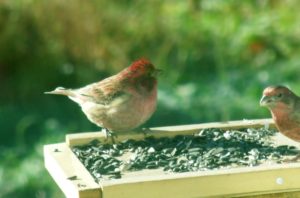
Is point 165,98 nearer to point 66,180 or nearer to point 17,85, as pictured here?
point 17,85

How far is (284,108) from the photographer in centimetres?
409

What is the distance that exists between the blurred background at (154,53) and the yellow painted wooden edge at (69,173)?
3.66 meters

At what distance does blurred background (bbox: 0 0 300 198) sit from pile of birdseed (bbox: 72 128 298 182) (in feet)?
11.3

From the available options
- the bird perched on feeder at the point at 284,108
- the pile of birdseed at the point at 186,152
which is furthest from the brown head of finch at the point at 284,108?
the pile of birdseed at the point at 186,152

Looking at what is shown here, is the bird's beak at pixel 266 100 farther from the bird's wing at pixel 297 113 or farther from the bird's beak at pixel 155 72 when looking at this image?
the bird's beak at pixel 155 72

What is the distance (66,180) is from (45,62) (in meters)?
5.52

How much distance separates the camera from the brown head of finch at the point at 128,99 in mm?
4543

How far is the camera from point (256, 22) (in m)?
9.80

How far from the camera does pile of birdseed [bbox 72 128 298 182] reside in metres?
3.85

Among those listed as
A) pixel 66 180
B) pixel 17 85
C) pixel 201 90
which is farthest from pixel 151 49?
pixel 66 180

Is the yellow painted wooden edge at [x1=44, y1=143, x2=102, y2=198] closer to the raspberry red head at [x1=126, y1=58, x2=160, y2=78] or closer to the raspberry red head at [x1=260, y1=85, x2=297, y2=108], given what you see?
the raspberry red head at [x1=126, y1=58, x2=160, y2=78]

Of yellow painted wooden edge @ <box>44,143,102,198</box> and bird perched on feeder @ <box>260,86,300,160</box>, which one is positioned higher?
bird perched on feeder @ <box>260,86,300,160</box>

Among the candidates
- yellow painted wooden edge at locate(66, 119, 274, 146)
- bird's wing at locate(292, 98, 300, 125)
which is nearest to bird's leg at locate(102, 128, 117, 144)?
yellow painted wooden edge at locate(66, 119, 274, 146)

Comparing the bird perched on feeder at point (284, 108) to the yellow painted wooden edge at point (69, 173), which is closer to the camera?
the yellow painted wooden edge at point (69, 173)
